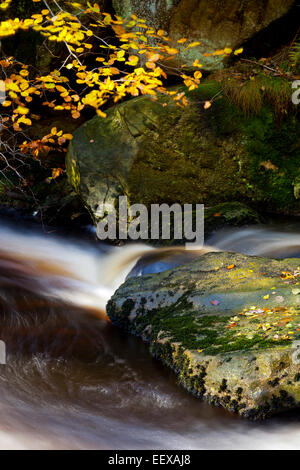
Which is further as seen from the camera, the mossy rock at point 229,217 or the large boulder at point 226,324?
the mossy rock at point 229,217

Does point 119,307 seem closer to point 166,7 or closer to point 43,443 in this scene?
point 43,443

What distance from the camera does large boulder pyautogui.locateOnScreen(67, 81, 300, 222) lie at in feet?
23.6

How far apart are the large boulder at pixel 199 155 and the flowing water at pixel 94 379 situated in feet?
3.81

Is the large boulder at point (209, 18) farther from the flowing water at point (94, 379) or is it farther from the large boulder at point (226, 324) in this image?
the large boulder at point (226, 324)

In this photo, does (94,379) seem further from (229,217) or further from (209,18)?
(209,18)

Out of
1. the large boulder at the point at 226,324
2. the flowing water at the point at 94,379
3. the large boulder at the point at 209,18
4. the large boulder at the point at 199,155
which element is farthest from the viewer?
the large boulder at the point at 209,18

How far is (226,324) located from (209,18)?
6.53 meters

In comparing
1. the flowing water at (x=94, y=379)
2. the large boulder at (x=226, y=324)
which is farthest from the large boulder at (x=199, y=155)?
the large boulder at (x=226, y=324)

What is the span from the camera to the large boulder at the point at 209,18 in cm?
805

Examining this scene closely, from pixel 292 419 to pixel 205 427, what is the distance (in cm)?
58

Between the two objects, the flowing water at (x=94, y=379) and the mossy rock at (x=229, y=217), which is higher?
the mossy rock at (x=229, y=217)

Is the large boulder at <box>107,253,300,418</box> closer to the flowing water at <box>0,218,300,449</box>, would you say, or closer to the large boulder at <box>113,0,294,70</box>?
the flowing water at <box>0,218,300,449</box>

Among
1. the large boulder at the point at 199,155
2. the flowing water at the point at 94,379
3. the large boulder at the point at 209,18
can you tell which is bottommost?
the flowing water at the point at 94,379

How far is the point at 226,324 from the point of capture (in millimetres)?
3766
